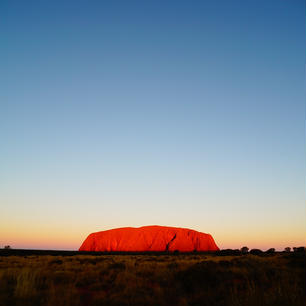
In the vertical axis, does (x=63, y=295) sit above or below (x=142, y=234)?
below

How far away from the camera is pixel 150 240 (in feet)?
332

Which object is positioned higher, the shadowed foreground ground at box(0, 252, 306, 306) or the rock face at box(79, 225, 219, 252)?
the rock face at box(79, 225, 219, 252)

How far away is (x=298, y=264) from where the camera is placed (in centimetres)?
1531

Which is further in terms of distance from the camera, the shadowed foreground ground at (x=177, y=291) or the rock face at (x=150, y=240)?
the rock face at (x=150, y=240)

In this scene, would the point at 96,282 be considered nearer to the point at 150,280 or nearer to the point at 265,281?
the point at 150,280

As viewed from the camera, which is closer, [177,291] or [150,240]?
[177,291]

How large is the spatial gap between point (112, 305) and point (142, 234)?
99394 millimetres

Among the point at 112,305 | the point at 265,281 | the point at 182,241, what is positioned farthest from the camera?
the point at 182,241

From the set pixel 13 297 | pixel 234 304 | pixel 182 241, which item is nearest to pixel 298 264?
pixel 234 304

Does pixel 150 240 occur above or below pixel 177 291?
above

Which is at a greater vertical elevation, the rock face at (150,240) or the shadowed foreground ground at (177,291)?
the rock face at (150,240)

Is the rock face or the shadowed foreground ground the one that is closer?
the shadowed foreground ground

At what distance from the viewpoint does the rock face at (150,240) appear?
324ft

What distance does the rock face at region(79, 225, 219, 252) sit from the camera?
9862 cm
